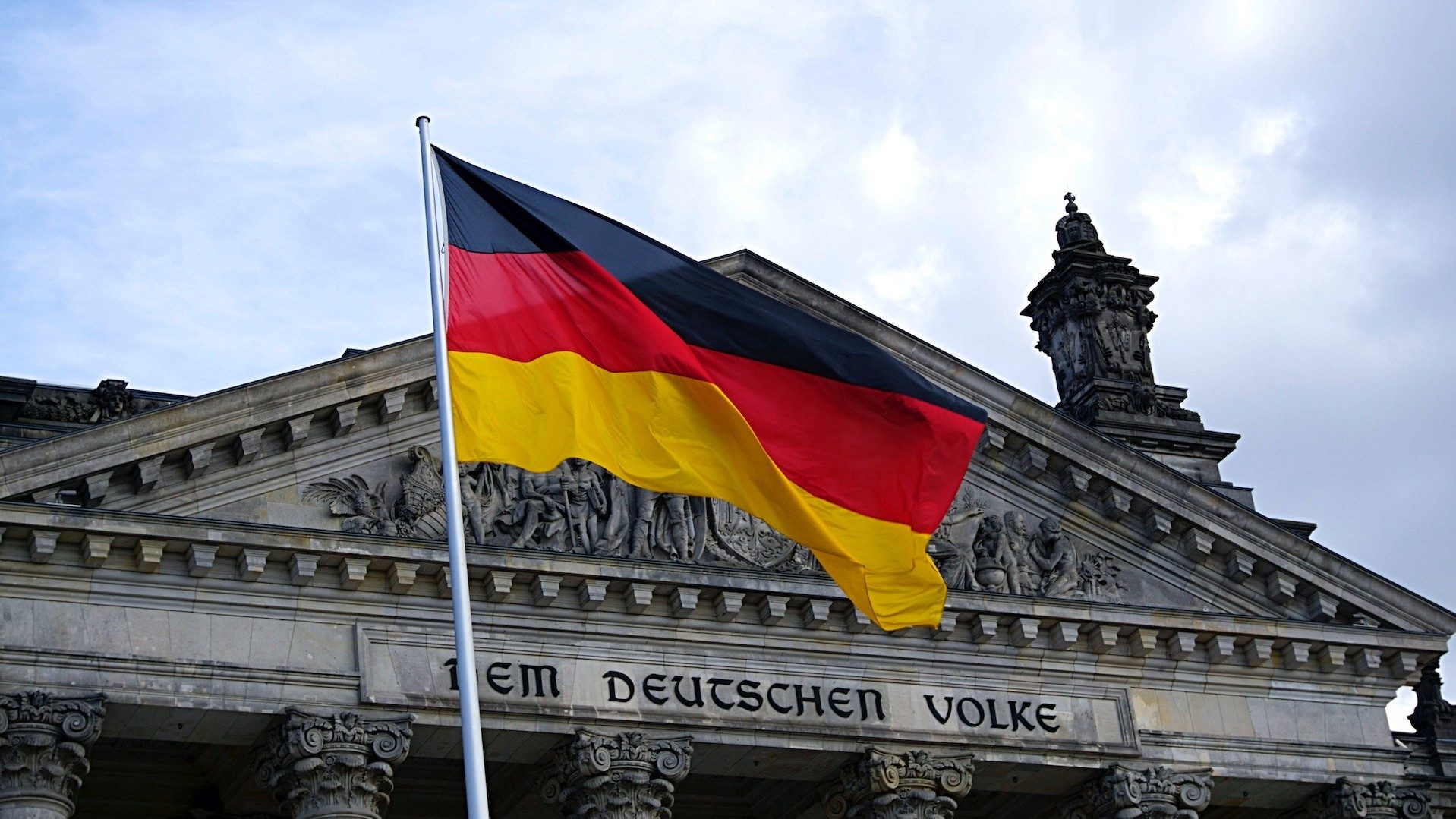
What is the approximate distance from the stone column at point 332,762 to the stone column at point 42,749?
90.7 inches

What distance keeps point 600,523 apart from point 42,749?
25.9 feet

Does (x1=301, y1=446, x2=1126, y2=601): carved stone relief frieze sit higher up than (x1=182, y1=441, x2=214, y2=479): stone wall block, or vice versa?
(x1=182, y1=441, x2=214, y2=479): stone wall block

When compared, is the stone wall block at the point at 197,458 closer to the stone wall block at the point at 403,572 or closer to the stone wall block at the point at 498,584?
the stone wall block at the point at 403,572

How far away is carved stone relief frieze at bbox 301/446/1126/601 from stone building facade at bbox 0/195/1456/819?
0.17 feet

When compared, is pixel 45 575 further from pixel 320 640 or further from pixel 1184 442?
pixel 1184 442

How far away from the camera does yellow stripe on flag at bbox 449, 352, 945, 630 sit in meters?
21.4

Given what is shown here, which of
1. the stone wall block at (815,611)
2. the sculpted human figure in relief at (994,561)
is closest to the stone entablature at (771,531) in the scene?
the sculpted human figure in relief at (994,561)

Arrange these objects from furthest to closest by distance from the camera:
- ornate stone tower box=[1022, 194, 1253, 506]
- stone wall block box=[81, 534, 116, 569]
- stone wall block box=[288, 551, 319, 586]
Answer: ornate stone tower box=[1022, 194, 1253, 506] < stone wall block box=[288, 551, 319, 586] < stone wall block box=[81, 534, 116, 569]

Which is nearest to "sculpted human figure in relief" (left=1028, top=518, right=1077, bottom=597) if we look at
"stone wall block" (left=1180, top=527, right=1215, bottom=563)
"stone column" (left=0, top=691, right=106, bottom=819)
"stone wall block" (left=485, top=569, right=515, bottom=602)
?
"stone wall block" (left=1180, top=527, right=1215, bottom=563)

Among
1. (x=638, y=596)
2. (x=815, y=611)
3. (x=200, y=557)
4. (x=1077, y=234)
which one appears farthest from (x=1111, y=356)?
(x=200, y=557)

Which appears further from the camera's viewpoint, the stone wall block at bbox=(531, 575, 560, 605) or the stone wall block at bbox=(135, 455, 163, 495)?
the stone wall block at bbox=(531, 575, 560, 605)

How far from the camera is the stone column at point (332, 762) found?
91.2 ft

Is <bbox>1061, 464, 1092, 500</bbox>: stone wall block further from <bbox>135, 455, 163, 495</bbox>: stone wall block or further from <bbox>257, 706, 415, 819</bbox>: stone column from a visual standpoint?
<bbox>135, 455, 163, 495</bbox>: stone wall block

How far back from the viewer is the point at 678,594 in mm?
30406
